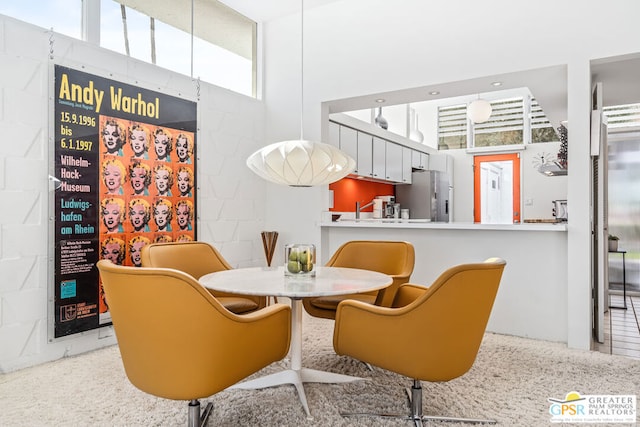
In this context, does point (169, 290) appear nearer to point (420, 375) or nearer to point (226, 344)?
point (226, 344)

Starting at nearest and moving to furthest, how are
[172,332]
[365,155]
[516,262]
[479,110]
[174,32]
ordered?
1. [172,332]
2. [516,262]
3. [174,32]
4. [365,155]
5. [479,110]

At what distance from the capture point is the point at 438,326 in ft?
6.07

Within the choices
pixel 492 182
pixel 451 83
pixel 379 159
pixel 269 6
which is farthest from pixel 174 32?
pixel 492 182

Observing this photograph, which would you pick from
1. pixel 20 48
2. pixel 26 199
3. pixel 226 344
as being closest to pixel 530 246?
pixel 226 344

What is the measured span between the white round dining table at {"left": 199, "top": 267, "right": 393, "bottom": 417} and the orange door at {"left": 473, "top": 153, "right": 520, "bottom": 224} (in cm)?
527

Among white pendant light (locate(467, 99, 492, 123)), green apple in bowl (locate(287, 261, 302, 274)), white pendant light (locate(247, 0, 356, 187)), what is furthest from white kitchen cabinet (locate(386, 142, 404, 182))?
green apple in bowl (locate(287, 261, 302, 274))

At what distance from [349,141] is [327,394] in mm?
3370

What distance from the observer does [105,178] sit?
331 centimetres

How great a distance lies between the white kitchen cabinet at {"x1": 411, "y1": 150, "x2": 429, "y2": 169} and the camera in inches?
278

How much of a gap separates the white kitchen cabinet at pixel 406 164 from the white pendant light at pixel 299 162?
3977 mm

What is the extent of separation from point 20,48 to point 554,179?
6.90m

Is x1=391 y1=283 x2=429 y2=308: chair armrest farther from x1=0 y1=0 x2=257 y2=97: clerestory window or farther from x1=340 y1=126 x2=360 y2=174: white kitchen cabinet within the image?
x1=0 y1=0 x2=257 y2=97: clerestory window

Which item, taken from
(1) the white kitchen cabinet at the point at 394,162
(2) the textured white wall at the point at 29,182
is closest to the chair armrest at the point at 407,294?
(2) the textured white wall at the point at 29,182

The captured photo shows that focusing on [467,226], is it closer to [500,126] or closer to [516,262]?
[516,262]
